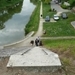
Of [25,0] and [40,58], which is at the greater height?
[40,58]

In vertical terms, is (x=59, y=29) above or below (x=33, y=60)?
below

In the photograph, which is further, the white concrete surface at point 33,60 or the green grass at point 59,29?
the green grass at point 59,29

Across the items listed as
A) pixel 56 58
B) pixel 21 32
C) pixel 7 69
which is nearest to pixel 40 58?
pixel 56 58

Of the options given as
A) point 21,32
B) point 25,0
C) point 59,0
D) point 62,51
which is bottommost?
point 25,0

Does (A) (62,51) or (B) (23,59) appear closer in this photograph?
(B) (23,59)

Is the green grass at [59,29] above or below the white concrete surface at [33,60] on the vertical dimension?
below

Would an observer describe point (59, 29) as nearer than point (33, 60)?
No

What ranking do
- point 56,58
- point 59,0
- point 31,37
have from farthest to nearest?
point 59,0 < point 31,37 < point 56,58

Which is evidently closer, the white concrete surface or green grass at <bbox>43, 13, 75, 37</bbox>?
the white concrete surface

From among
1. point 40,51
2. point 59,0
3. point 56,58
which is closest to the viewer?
point 56,58

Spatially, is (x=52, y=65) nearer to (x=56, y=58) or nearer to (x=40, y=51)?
(x=56, y=58)

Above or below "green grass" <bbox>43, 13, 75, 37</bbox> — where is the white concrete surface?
above
